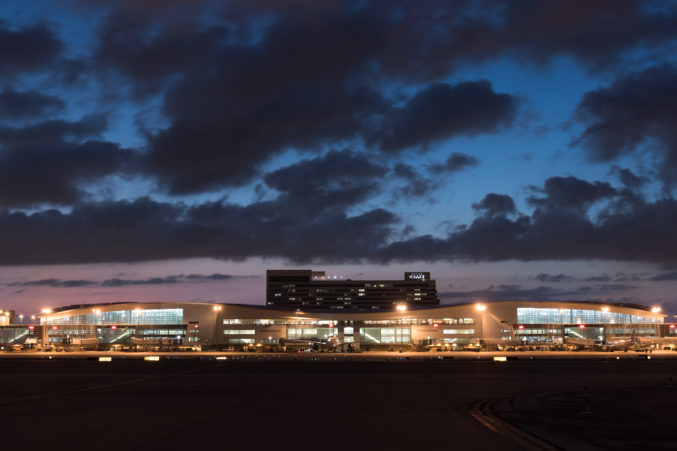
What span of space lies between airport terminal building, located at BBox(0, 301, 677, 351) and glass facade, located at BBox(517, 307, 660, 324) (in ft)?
0.89

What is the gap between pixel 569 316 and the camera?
179875 millimetres

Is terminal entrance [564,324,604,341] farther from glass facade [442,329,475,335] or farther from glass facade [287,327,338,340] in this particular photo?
glass facade [287,327,338,340]

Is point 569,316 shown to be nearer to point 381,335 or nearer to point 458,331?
point 458,331

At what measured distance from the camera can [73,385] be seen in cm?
4209

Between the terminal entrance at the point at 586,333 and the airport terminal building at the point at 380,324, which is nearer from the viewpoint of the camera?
the airport terminal building at the point at 380,324

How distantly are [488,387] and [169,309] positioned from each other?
154113 mm

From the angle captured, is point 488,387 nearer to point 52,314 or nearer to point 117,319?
point 117,319

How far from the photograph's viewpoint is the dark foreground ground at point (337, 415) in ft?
64.4

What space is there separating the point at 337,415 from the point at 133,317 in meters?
172

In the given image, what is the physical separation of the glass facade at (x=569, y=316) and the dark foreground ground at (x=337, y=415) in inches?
5363

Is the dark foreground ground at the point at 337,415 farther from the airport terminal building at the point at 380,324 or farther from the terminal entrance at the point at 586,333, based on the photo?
the terminal entrance at the point at 586,333

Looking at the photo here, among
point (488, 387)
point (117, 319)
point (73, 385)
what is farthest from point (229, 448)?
point (117, 319)

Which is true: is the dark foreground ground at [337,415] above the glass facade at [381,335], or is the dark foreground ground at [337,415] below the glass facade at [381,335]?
above

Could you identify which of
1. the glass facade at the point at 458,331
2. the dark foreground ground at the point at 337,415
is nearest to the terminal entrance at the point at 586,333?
the glass facade at the point at 458,331
